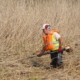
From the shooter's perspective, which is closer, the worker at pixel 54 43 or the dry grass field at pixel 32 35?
the dry grass field at pixel 32 35

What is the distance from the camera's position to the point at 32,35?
5.40 metres

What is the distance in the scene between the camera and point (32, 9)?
6.01 m

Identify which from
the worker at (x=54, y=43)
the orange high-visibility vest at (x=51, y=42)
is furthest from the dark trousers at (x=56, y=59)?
the orange high-visibility vest at (x=51, y=42)

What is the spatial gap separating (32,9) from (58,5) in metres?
0.89

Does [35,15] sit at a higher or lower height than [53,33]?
higher

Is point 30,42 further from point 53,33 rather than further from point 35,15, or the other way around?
point 53,33

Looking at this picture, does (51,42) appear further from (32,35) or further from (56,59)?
(32,35)

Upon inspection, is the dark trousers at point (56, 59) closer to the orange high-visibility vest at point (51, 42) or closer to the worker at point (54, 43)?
the worker at point (54, 43)

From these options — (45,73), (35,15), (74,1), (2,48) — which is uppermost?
(74,1)

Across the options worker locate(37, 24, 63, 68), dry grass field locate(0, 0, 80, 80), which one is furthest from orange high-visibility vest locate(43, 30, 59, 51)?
dry grass field locate(0, 0, 80, 80)

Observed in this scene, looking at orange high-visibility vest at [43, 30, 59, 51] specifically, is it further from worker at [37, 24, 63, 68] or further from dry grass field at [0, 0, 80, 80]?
dry grass field at [0, 0, 80, 80]

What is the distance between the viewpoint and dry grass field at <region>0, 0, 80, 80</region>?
361 centimetres

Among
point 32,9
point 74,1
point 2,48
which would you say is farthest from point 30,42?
point 74,1

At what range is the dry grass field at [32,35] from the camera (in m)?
3.61
